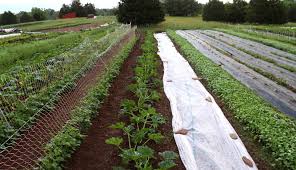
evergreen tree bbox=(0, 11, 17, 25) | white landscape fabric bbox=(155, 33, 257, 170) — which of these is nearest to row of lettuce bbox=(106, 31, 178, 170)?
white landscape fabric bbox=(155, 33, 257, 170)

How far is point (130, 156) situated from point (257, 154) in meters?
2.27

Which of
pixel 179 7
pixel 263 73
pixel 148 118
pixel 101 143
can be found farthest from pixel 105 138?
pixel 179 7

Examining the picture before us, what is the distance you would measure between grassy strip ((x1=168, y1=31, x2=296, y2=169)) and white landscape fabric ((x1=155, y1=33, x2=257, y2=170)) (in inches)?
14.8

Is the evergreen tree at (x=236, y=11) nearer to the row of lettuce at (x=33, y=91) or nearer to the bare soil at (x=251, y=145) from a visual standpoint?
the row of lettuce at (x=33, y=91)

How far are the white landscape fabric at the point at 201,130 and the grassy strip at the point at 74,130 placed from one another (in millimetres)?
1640

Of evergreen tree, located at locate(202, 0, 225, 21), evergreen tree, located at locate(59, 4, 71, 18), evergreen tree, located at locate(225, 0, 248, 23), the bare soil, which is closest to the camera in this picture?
the bare soil

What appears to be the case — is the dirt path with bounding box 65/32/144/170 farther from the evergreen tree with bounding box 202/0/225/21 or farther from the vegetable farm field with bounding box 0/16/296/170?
the evergreen tree with bounding box 202/0/225/21

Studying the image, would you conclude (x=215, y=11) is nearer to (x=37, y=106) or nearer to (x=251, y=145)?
(x=37, y=106)

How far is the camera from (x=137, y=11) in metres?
35.3

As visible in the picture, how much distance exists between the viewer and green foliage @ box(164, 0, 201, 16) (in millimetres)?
60750

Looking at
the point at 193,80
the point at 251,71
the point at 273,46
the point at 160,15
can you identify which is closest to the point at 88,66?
the point at 193,80

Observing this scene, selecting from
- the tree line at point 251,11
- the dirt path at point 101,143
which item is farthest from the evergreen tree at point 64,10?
the dirt path at point 101,143

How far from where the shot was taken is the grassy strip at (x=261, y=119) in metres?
5.26

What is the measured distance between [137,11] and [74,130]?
3078cm
